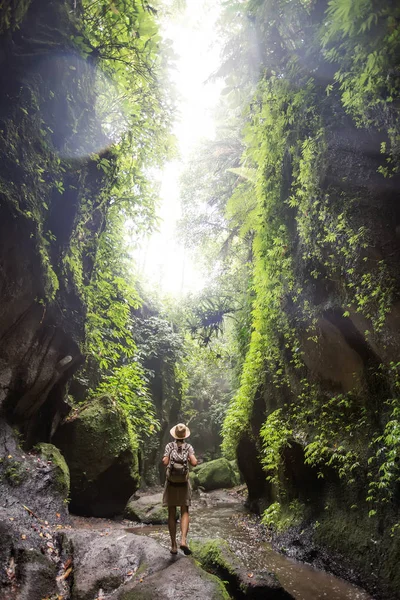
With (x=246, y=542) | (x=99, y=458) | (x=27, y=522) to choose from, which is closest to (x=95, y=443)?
(x=99, y=458)

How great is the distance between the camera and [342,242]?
6.01m

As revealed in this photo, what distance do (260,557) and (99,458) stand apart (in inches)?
165

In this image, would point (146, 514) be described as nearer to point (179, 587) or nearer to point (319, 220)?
point (179, 587)

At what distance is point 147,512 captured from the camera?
9.23 metres

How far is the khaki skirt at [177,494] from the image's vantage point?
5469 millimetres

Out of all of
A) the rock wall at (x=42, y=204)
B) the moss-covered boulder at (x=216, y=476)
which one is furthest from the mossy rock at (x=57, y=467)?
the moss-covered boulder at (x=216, y=476)

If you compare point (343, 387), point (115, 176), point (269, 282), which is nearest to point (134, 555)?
point (343, 387)

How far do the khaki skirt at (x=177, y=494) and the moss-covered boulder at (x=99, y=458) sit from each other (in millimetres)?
3786

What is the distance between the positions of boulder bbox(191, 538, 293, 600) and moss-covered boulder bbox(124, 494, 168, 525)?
3.78 m

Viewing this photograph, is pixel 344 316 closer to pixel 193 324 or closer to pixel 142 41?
pixel 142 41

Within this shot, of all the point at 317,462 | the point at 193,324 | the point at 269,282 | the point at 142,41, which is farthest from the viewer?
the point at 193,324

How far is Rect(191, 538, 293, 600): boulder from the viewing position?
4477 millimetres

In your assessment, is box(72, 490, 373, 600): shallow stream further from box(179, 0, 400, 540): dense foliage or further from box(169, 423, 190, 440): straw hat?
box(169, 423, 190, 440): straw hat

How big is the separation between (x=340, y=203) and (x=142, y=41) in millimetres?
5046
